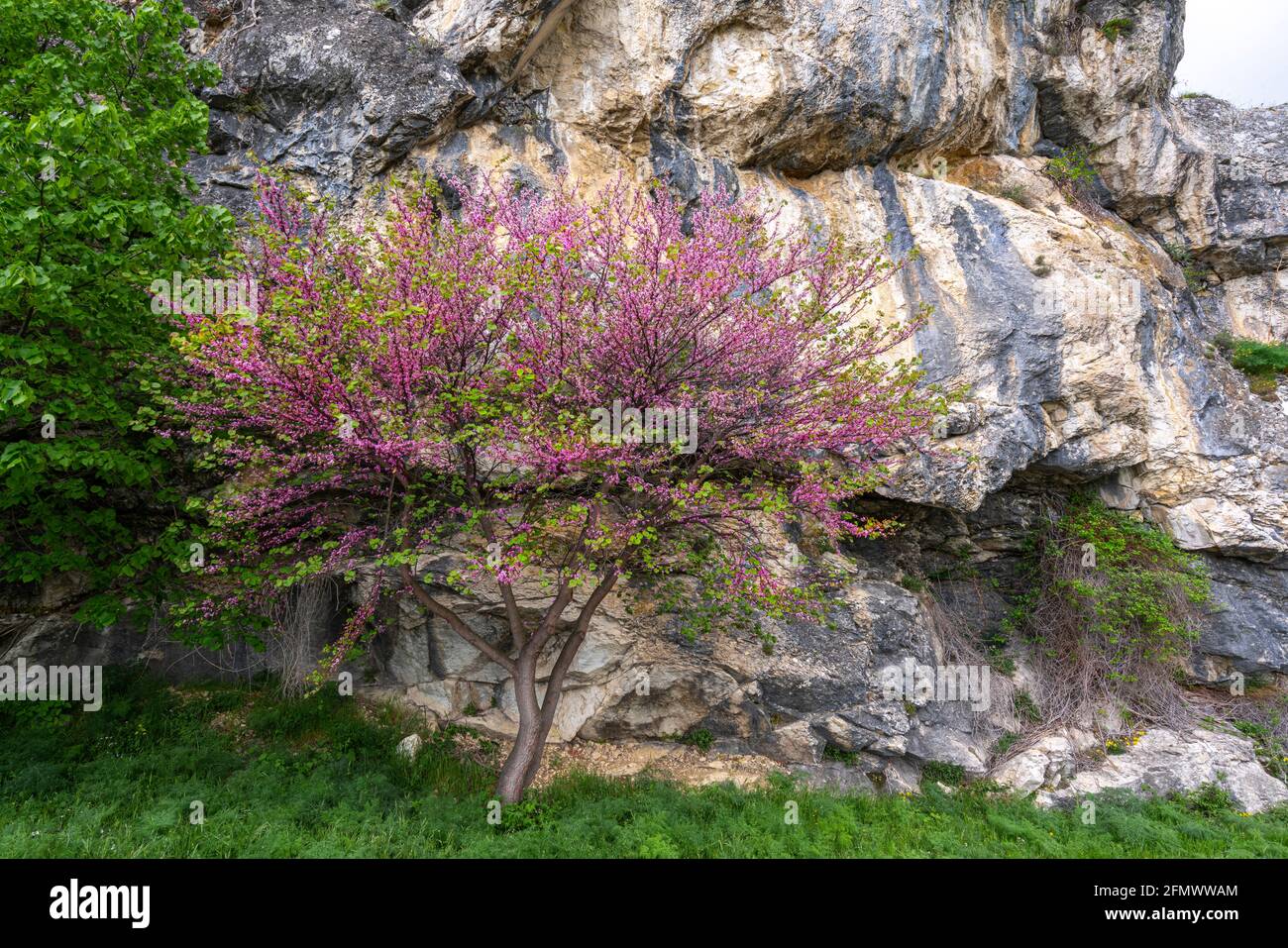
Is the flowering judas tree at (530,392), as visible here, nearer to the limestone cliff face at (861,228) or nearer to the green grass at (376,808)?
the green grass at (376,808)

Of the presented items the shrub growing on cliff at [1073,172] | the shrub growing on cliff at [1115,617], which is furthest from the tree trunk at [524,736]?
the shrub growing on cliff at [1073,172]

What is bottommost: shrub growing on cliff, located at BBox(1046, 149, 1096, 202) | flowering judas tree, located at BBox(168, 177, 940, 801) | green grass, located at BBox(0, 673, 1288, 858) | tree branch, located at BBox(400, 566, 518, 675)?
green grass, located at BBox(0, 673, 1288, 858)

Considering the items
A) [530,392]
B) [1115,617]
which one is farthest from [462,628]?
[1115,617]

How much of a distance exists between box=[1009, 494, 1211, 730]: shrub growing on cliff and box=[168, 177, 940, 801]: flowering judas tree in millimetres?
6240

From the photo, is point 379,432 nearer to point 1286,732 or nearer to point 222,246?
point 222,246

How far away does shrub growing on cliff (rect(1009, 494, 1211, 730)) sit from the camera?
413 inches

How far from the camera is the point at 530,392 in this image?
682 centimetres

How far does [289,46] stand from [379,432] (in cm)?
939

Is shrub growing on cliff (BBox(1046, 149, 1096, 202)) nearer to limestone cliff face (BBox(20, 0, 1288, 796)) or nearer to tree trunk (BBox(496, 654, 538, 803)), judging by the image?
limestone cliff face (BBox(20, 0, 1288, 796))

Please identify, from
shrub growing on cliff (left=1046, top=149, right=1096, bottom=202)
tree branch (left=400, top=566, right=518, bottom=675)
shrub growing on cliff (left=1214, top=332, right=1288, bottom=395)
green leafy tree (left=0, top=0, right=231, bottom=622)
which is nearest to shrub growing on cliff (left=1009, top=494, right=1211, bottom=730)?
shrub growing on cliff (left=1214, top=332, right=1288, bottom=395)

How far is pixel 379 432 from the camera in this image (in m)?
6.20

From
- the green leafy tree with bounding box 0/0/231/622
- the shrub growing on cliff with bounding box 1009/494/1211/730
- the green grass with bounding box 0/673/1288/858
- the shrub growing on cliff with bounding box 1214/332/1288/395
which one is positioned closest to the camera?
the green leafy tree with bounding box 0/0/231/622

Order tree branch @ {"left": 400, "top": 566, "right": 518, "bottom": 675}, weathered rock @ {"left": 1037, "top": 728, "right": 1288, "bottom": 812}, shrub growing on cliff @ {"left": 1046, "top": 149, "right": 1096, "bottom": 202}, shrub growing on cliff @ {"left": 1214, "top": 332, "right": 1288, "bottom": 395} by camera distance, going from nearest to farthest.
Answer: tree branch @ {"left": 400, "top": 566, "right": 518, "bottom": 675}
weathered rock @ {"left": 1037, "top": 728, "right": 1288, "bottom": 812}
shrub growing on cliff @ {"left": 1214, "top": 332, "right": 1288, "bottom": 395}
shrub growing on cliff @ {"left": 1046, "top": 149, "right": 1096, "bottom": 202}

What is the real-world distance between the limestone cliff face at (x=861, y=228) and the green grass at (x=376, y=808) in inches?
50.9
